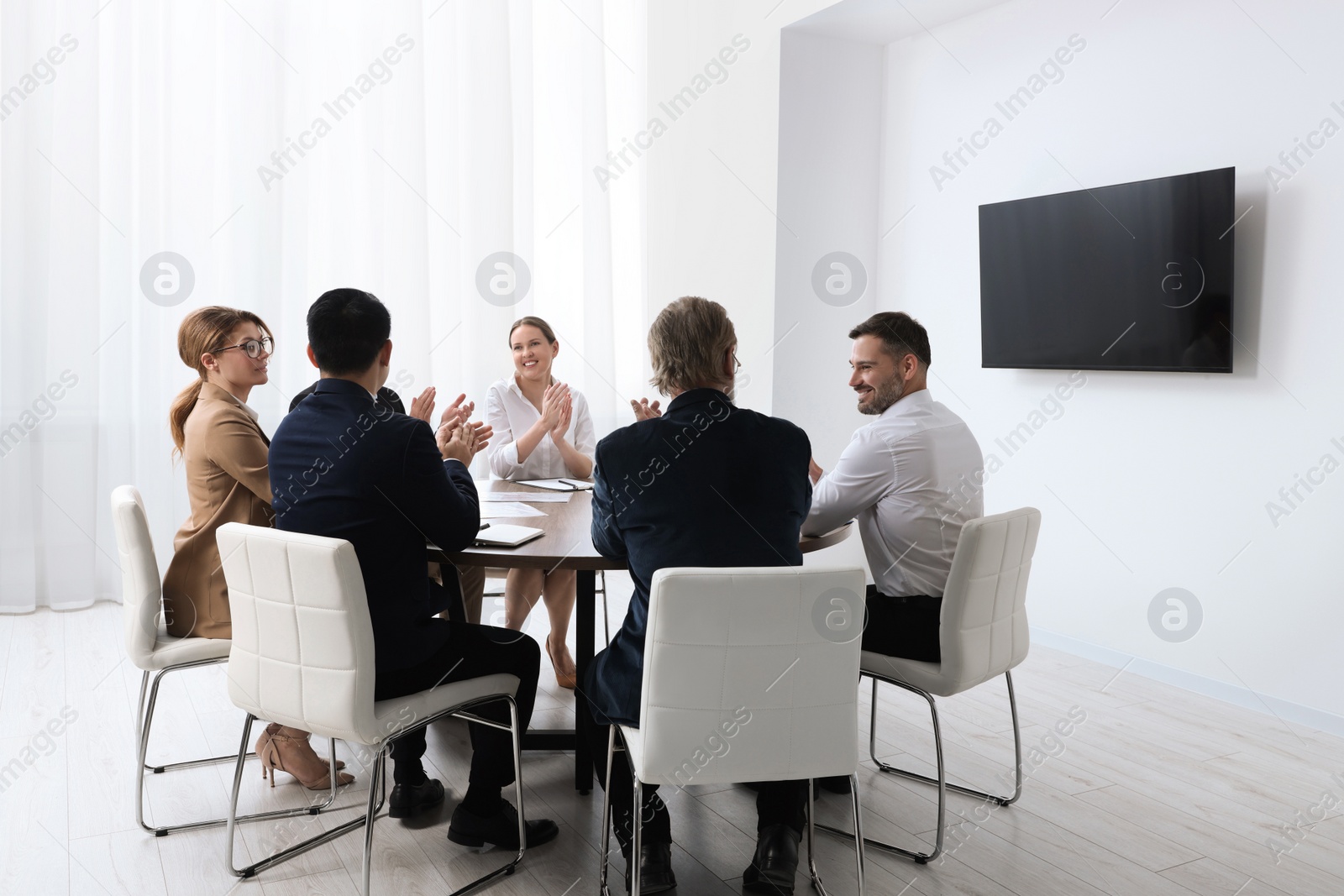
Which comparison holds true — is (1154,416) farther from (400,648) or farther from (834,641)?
(400,648)

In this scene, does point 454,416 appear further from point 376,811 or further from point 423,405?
point 376,811

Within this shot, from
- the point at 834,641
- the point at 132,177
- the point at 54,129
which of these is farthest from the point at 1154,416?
the point at 54,129

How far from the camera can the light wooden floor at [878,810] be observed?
7.49ft

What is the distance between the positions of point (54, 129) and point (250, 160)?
0.80 metres

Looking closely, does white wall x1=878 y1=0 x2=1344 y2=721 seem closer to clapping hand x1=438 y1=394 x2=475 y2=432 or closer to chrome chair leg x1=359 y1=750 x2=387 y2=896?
clapping hand x1=438 y1=394 x2=475 y2=432

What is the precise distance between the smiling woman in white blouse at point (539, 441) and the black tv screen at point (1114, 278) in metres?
1.88

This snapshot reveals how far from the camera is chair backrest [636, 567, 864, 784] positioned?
5.69 ft

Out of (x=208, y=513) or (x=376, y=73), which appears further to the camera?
(x=376, y=73)

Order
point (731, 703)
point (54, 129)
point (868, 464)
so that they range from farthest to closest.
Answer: point (54, 129)
point (868, 464)
point (731, 703)

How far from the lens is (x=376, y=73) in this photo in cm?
491

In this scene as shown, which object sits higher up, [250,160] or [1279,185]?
[250,160]

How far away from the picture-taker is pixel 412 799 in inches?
102

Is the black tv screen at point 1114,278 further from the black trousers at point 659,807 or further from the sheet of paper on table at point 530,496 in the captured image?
the black trousers at point 659,807

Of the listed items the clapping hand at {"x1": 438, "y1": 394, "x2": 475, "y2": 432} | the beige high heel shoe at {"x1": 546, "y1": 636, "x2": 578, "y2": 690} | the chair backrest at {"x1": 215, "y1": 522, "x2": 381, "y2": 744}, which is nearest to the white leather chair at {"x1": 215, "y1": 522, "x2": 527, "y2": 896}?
the chair backrest at {"x1": 215, "y1": 522, "x2": 381, "y2": 744}
